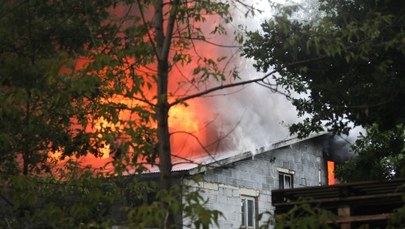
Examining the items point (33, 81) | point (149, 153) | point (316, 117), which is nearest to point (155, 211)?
point (149, 153)

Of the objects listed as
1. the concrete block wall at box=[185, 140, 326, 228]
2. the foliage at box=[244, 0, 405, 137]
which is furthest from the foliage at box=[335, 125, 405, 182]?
the foliage at box=[244, 0, 405, 137]

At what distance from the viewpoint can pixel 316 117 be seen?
12.9m

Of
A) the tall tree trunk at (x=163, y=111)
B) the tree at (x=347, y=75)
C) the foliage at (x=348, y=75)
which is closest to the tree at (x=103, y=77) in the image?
the tall tree trunk at (x=163, y=111)

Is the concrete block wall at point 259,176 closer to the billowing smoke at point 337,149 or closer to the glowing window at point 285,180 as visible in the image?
the glowing window at point 285,180

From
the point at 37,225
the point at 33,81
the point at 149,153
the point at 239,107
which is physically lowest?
the point at 37,225

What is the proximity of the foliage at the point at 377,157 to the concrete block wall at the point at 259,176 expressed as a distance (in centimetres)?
281

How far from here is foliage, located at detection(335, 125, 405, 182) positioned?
54.4 feet

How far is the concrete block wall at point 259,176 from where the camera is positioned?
18234mm

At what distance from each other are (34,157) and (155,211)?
4.02m

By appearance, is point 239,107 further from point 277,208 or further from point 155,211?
point 155,211

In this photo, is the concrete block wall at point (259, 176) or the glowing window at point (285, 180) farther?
the glowing window at point (285, 180)

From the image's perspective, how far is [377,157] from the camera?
16.7 meters

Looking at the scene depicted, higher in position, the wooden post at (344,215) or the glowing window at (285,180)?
the glowing window at (285,180)

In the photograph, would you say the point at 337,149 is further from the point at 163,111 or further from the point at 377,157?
the point at 163,111
